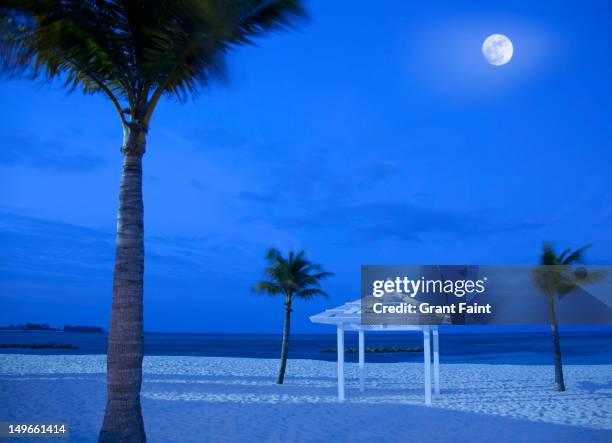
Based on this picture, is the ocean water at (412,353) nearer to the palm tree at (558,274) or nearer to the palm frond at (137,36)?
the palm tree at (558,274)

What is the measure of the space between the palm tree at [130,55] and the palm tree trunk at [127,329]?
12mm

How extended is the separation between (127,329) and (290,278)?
40.0 feet

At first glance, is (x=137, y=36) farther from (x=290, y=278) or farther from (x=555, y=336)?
(x=555, y=336)

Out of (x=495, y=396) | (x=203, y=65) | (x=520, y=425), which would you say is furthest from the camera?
(x=495, y=396)

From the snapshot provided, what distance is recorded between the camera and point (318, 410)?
13641mm

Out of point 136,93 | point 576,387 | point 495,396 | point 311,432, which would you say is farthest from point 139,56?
point 576,387

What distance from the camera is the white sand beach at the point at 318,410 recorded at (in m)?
10.8

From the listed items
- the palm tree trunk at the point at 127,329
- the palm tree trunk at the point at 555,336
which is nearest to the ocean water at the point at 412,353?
the palm tree trunk at the point at 555,336

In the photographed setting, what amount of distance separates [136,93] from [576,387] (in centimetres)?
1909

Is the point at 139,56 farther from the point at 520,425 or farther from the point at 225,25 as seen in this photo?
the point at 520,425

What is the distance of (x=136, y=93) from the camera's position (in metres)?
7.77

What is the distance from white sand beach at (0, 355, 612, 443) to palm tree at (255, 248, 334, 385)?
3.11 meters

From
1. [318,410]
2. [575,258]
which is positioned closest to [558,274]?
[575,258]

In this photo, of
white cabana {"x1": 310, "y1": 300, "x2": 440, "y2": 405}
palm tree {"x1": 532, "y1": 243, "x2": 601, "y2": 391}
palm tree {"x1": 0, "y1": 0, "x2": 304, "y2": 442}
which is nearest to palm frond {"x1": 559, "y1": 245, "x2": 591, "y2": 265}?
palm tree {"x1": 532, "y1": 243, "x2": 601, "y2": 391}
